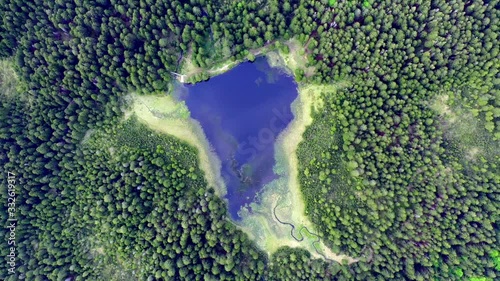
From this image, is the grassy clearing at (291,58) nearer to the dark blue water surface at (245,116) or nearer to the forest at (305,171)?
the dark blue water surface at (245,116)

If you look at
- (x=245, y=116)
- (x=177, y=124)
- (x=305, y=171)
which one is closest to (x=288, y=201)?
(x=305, y=171)

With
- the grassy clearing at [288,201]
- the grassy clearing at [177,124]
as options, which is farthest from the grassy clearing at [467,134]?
the grassy clearing at [177,124]

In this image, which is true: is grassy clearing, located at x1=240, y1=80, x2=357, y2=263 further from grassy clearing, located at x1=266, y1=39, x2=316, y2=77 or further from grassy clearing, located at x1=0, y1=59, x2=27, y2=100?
grassy clearing, located at x1=0, y1=59, x2=27, y2=100

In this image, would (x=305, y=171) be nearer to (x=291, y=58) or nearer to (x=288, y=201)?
(x=288, y=201)

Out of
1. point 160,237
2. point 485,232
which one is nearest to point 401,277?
point 485,232

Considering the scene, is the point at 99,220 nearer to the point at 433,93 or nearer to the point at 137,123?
the point at 137,123
